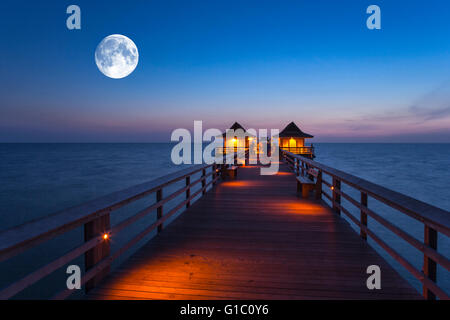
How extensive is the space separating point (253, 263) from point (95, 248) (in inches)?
71.9

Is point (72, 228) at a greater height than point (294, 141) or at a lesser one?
lesser

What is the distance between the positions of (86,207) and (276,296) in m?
2.04

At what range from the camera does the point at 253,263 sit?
2.92 meters

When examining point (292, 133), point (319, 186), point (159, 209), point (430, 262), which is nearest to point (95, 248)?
point (159, 209)

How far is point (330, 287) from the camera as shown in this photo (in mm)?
2418

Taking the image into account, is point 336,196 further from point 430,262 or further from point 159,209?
point 159,209

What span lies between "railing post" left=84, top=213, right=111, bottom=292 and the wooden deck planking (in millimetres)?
105

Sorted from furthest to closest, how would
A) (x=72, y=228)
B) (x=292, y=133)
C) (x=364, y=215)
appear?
(x=292, y=133) → (x=364, y=215) → (x=72, y=228)

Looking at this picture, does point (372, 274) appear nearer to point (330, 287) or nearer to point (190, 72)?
point (330, 287)

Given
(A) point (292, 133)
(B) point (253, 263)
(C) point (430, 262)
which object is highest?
(A) point (292, 133)

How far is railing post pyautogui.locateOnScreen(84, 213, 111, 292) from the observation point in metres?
2.21

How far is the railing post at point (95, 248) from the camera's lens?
2.21 meters

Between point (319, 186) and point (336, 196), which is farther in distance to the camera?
point (319, 186)
